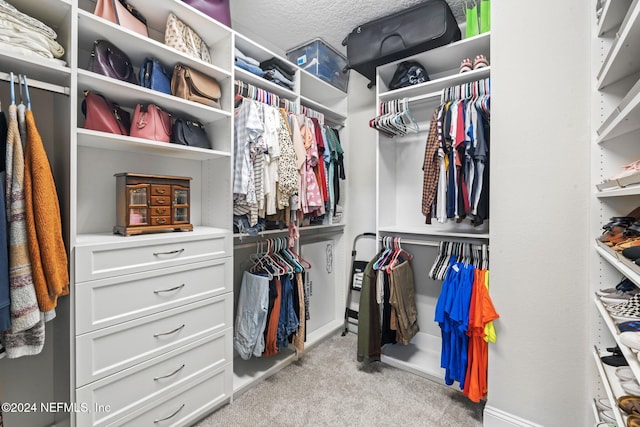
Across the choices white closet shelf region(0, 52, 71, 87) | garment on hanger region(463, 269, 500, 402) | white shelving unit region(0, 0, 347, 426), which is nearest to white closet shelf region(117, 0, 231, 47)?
white shelving unit region(0, 0, 347, 426)

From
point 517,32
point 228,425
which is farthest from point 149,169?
point 517,32

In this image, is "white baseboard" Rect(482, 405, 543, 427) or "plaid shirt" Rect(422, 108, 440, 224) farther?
"plaid shirt" Rect(422, 108, 440, 224)

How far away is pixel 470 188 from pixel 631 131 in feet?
2.35

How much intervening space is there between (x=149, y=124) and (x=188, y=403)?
1.55m

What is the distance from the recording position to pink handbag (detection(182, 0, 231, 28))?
174 centimetres

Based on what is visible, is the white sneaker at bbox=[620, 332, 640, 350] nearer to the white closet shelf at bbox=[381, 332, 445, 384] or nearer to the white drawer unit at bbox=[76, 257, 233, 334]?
the white closet shelf at bbox=[381, 332, 445, 384]

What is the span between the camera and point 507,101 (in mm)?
1607

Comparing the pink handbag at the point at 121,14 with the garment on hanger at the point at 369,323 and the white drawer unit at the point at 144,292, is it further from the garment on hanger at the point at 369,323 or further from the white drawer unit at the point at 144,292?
the garment on hanger at the point at 369,323

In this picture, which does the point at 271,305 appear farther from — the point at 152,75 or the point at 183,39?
the point at 183,39

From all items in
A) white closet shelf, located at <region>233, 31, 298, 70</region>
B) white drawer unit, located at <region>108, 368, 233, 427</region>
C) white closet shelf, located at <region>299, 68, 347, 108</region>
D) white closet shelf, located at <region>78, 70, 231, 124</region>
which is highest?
white closet shelf, located at <region>233, 31, 298, 70</region>

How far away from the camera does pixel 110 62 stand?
147cm

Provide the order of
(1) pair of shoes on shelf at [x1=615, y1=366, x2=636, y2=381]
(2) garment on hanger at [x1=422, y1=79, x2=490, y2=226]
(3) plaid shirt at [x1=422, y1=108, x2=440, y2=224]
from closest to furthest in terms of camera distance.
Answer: (1) pair of shoes on shelf at [x1=615, y1=366, x2=636, y2=381]
(2) garment on hanger at [x1=422, y1=79, x2=490, y2=226]
(3) plaid shirt at [x1=422, y1=108, x2=440, y2=224]

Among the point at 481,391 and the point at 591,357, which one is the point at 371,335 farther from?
the point at 591,357

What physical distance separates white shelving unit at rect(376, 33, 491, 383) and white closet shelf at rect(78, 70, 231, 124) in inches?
51.1
